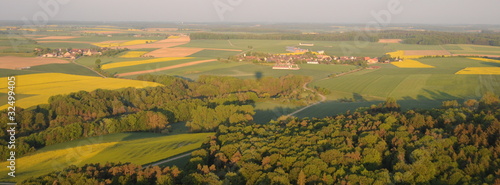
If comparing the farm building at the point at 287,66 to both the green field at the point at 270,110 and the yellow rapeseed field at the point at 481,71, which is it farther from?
the yellow rapeseed field at the point at 481,71

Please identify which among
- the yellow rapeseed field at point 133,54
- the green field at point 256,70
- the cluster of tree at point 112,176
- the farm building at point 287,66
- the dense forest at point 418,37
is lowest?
the cluster of tree at point 112,176

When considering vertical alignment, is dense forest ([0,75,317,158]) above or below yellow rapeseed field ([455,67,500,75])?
below

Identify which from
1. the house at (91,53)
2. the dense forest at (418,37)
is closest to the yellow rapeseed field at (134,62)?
the house at (91,53)

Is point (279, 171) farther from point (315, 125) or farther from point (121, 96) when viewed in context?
point (121, 96)

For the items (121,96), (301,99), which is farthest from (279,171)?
(121,96)

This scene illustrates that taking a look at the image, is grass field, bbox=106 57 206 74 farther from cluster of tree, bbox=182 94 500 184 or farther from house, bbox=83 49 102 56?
cluster of tree, bbox=182 94 500 184

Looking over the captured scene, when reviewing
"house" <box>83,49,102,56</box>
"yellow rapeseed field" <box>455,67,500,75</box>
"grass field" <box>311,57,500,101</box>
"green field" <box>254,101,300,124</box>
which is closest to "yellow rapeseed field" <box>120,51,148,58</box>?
"house" <box>83,49,102,56</box>
